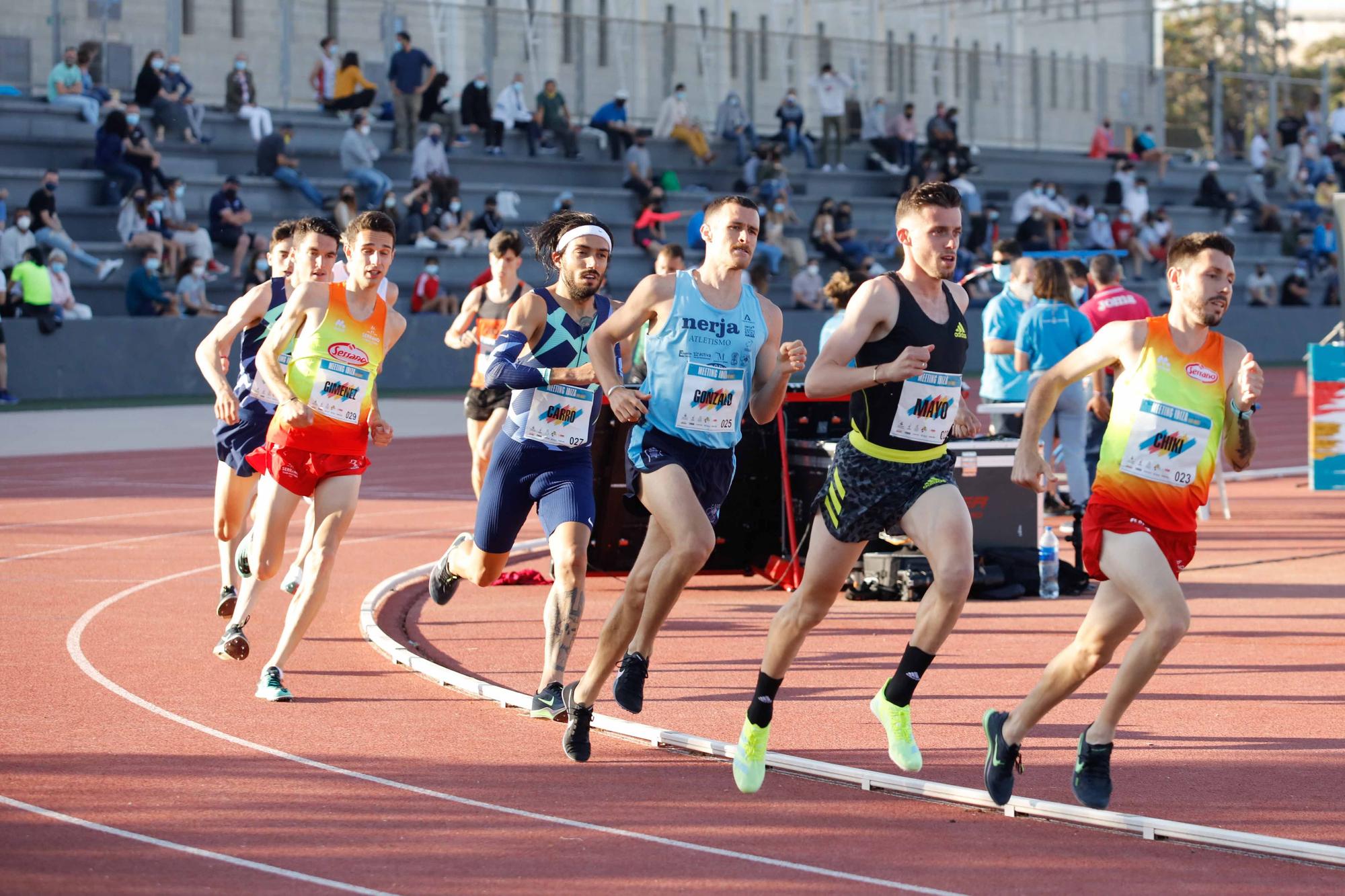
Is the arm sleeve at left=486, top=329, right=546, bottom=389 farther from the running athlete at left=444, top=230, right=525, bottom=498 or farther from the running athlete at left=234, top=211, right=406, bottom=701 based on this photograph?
the running athlete at left=444, top=230, right=525, bottom=498

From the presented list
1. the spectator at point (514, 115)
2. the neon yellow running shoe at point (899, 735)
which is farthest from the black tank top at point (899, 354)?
the spectator at point (514, 115)

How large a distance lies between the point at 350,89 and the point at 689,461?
26.3m

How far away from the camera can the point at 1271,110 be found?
48594 millimetres

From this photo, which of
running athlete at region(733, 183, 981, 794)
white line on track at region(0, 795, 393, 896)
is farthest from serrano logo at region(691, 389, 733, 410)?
white line on track at region(0, 795, 393, 896)

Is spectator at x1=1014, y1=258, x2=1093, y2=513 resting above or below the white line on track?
above

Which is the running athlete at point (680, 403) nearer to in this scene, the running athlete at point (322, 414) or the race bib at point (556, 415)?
the race bib at point (556, 415)

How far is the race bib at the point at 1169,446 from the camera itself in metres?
6.00

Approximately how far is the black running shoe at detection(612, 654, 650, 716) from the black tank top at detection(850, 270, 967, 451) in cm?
126

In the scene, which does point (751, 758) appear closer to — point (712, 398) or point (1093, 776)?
point (1093, 776)

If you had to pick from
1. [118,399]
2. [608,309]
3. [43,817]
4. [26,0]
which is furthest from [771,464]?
[26,0]

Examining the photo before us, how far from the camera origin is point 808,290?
32.1 metres

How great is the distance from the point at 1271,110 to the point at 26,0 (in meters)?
33.3

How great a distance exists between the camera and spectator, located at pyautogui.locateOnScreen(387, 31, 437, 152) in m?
31.4

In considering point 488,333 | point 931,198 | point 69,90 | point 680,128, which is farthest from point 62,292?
point 931,198
